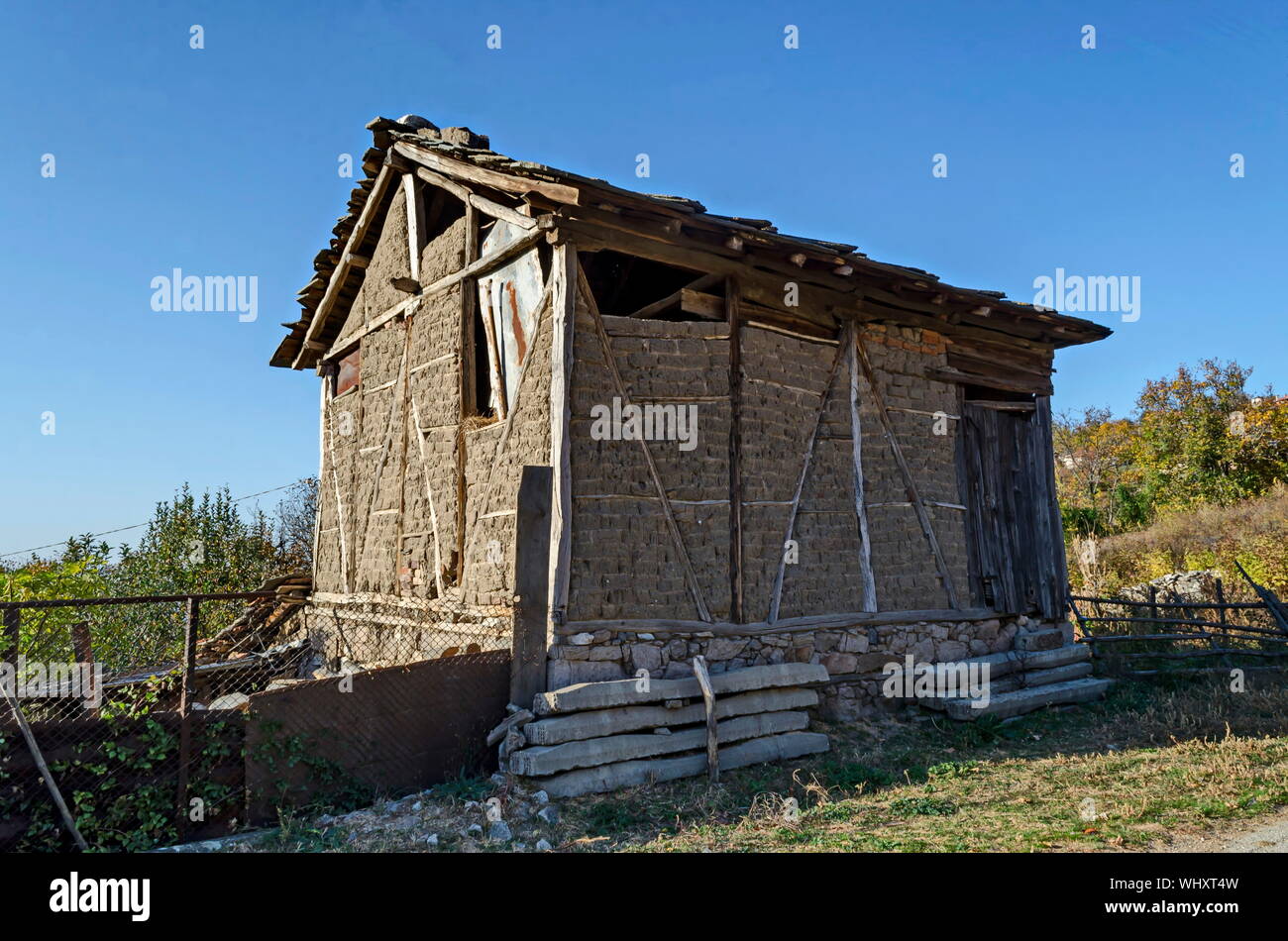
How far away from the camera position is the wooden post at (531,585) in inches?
279

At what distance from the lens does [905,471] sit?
9492 mm

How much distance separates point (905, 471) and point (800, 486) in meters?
1.61

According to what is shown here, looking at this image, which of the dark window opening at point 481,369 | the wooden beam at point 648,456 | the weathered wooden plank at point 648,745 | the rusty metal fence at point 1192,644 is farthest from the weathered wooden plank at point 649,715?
the rusty metal fence at point 1192,644

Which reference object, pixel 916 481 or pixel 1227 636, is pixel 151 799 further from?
pixel 1227 636

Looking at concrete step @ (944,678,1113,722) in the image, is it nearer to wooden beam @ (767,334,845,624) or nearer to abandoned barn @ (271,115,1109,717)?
abandoned barn @ (271,115,1109,717)

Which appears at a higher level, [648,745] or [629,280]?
[629,280]

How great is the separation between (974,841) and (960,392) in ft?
21.0

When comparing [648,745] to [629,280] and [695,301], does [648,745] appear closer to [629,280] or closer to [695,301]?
[695,301]

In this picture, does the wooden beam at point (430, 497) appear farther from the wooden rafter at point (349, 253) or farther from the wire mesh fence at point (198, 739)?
the wooden rafter at point (349, 253)

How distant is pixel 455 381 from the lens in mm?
8984

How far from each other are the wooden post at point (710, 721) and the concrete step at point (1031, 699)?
10.0 ft

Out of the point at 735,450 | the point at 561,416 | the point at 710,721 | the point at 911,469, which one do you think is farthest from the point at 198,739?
the point at 911,469

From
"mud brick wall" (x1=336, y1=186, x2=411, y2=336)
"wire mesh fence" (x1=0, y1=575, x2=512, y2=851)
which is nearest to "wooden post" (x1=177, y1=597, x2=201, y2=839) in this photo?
"wire mesh fence" (x1=0, y1=575, x2=512, y2=851)
